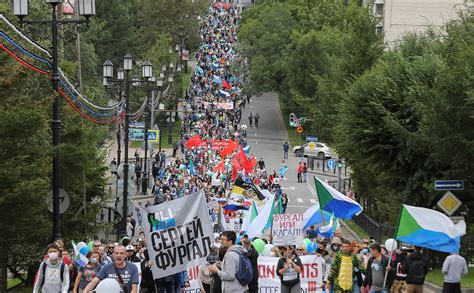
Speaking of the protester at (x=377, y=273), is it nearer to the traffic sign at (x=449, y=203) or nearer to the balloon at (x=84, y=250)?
the balloon at (x=84, y=250)

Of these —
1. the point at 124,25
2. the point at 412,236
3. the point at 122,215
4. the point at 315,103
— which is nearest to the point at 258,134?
the point at 315,103

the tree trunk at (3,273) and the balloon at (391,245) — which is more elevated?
the balloon at (391,245)

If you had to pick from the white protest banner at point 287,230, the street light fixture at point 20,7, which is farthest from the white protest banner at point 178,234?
the street light fixture at point 20,7

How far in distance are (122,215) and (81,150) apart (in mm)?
5111

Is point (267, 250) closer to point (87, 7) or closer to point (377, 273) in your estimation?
point (377, 273)

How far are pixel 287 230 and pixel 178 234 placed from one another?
13.5ft

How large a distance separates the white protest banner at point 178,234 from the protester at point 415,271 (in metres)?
3.91

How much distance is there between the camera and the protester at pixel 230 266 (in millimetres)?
15766

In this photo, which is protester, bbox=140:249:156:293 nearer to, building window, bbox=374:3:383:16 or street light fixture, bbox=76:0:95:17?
street light fixture, bbox=76:0:95:17

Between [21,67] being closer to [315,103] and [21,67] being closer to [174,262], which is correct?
[174,262]

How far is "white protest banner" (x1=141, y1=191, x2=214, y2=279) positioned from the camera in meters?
19.2

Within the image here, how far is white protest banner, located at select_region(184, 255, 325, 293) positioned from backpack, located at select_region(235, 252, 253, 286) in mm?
5917

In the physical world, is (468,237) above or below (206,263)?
below

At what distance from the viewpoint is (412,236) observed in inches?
811
